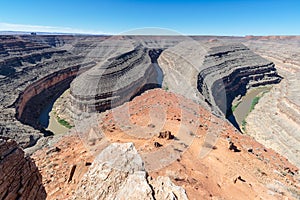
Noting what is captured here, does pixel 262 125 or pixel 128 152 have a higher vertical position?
pixel 128 152

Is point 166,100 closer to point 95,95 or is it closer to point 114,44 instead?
point 95,95

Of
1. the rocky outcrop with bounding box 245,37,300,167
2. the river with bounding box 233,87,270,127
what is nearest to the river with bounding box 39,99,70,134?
the river with bounding box 233,87,270,127

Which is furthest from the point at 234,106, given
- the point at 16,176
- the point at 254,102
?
the point at 16,176

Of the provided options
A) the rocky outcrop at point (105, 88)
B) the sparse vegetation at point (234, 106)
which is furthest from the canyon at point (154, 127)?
the sparse vegetation at point (234, 106)

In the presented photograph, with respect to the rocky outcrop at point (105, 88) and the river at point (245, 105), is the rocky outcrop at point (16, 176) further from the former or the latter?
the river at point (245, 105)

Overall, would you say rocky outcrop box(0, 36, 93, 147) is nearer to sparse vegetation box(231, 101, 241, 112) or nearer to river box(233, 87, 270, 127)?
river box(233, 87, 270, 127)

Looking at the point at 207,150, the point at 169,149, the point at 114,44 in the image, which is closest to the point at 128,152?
the point at 169,149

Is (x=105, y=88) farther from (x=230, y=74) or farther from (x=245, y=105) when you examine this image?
(x=230, y=74)
